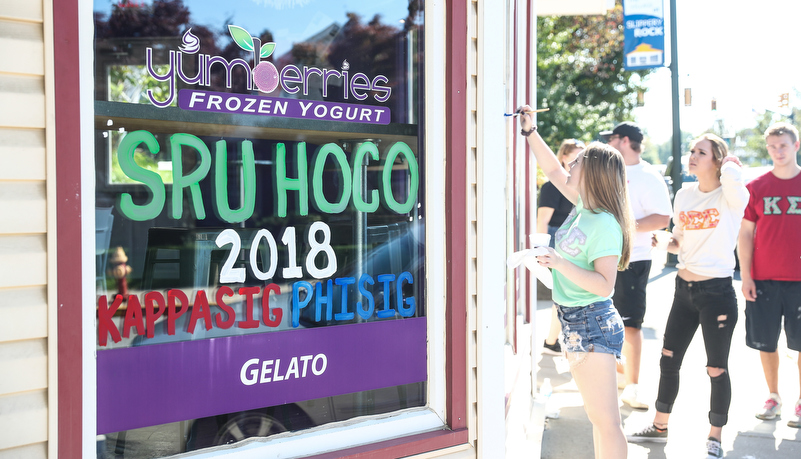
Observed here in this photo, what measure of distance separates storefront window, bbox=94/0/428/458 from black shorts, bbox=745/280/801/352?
2.65 metres

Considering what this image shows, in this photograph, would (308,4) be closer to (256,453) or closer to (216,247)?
(216,247)

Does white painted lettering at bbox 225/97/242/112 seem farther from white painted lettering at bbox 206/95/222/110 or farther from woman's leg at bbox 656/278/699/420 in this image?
woman's leg at bbox 656/278/699/420

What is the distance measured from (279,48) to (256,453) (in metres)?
1.31

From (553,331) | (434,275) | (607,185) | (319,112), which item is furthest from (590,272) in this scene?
(553,331)

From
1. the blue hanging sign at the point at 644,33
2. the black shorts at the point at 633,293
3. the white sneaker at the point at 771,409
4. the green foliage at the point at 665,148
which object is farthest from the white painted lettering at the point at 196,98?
the green foliage at the point at 665,148

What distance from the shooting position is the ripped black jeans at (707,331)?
3.27 m

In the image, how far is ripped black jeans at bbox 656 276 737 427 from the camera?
327cm

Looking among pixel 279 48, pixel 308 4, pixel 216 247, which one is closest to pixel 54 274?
pixel 216 247

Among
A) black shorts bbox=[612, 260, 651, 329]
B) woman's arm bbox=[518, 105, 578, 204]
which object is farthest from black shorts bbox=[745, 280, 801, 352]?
woman's arm bbox=[518, 105, 578, 204]

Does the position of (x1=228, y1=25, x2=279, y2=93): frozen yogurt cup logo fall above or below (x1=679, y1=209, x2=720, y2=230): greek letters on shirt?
above

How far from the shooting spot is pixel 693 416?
4.04 m

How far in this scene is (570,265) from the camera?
2.40m

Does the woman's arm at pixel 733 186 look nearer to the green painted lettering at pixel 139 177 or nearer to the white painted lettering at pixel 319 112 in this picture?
the white painted lettering at pixel 319 112

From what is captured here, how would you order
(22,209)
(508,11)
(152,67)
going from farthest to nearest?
(508,11), (152,67), (22,209)
